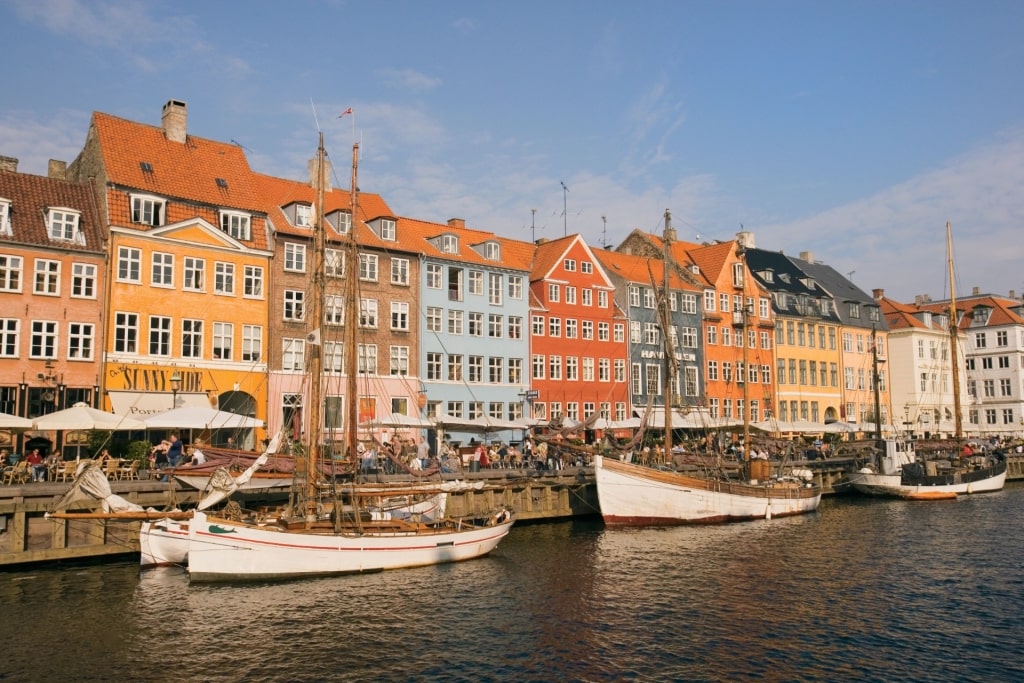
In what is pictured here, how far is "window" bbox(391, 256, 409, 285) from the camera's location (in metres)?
51.7

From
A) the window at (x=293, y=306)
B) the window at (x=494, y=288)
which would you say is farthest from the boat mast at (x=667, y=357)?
the window at (x=293, y=306)

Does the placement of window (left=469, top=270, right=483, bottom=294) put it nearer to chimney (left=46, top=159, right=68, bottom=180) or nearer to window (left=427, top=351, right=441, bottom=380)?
window (left=427, top=351, right=441, bottom=380)

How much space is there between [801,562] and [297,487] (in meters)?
18.8

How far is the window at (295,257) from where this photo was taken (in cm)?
4784

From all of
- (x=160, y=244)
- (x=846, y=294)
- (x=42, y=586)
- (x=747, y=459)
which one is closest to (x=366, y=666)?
(x=42, y=586)

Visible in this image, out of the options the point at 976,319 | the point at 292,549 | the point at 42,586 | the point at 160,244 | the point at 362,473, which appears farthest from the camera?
the point at 976,319

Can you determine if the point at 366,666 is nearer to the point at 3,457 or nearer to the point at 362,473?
the point at 362,473

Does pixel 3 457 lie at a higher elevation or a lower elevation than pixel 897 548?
higher

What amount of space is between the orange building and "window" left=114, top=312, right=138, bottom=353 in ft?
0.15

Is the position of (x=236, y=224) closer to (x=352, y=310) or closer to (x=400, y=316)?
(x=400, y=316)

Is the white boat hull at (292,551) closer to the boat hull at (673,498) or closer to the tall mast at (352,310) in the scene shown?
the tall mast at (352,310)

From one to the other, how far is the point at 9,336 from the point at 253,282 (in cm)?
1201

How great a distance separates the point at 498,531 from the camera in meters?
32.7

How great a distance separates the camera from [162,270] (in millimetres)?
43375
